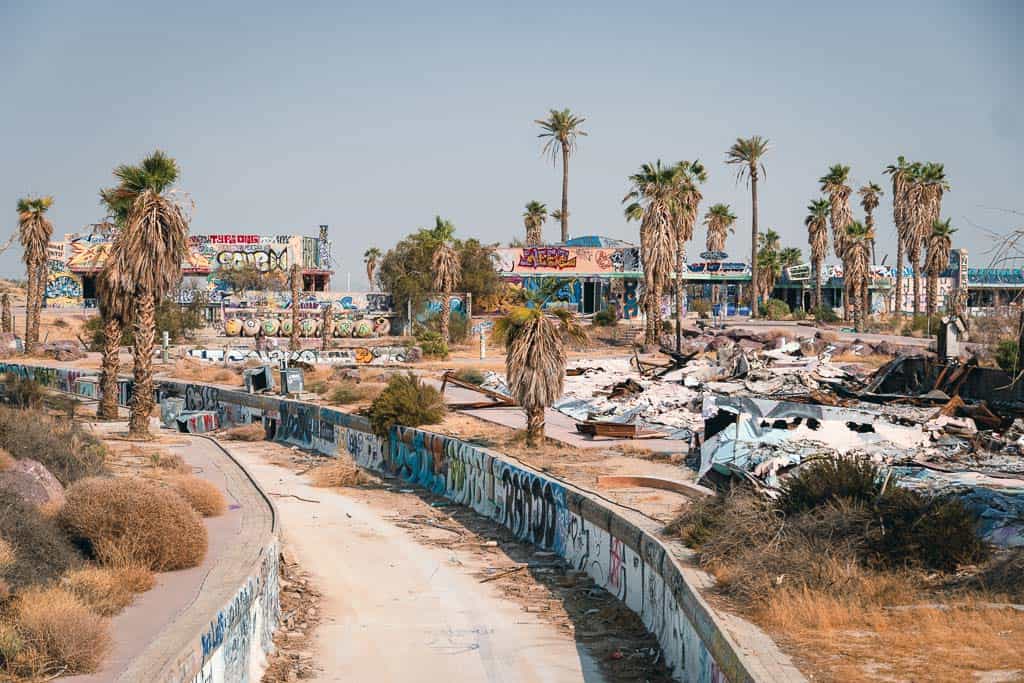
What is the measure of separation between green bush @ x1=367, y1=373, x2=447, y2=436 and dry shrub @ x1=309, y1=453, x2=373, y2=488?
2381 millimetres

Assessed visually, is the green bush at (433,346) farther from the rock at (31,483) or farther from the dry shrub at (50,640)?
the dry shrub at (50,640)

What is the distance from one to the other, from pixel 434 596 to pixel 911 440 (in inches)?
380

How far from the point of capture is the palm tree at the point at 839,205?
268 feet

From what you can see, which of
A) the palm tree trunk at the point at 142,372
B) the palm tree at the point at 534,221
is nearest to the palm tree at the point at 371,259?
the palm tree at the point at 534,221

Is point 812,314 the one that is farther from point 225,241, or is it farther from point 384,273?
point 225,241

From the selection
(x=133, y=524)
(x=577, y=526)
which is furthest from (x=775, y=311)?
(x=133, y=524)

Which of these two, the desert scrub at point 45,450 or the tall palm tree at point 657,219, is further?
the tall palm tree at point 657,219

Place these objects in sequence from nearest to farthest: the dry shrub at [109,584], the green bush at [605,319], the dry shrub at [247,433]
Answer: the dry shrub at [109,584] < the dry shrub at [247,433] < the green bush at [605,319]

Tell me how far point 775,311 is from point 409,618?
6953 centimetres

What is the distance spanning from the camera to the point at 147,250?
101ft

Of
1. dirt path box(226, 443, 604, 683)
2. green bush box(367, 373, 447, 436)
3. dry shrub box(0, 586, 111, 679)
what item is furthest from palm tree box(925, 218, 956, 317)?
dry shrub box(0, 586, 111, 679)

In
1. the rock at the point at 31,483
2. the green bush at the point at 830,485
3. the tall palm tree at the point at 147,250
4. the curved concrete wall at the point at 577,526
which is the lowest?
the curved concrete wall at the point at 577,526

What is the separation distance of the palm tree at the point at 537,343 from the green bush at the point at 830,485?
10.9 meters

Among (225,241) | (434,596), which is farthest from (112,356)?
(225,241)
